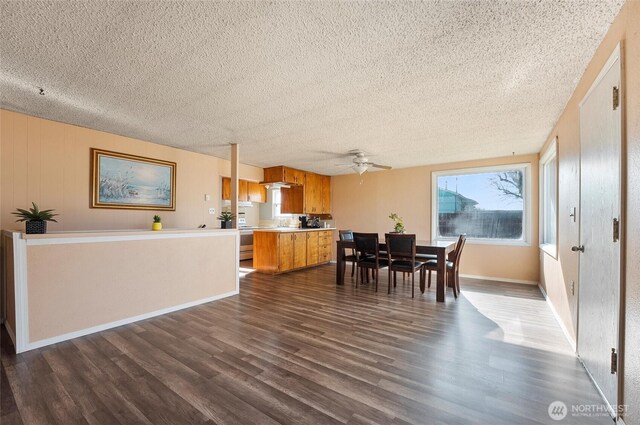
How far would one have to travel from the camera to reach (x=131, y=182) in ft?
13.2

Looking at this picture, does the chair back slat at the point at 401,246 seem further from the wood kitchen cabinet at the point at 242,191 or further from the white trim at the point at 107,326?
the wood kitchen cabinet at the point at 242,191

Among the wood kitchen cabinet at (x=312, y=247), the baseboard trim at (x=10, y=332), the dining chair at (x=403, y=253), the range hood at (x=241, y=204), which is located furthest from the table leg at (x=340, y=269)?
the baseboard trim at (x=10, y=332)

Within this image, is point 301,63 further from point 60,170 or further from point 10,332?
point 10,332

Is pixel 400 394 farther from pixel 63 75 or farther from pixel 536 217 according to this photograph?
pixel 536 217

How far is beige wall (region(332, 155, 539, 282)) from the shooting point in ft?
15.7

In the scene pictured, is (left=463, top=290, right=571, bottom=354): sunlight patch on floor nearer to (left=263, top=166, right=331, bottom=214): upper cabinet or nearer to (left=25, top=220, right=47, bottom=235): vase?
(left=263, top=166, right=331, bottom=214): upper cabinet

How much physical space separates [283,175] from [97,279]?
399cm

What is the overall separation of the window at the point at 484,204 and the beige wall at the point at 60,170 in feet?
17.1

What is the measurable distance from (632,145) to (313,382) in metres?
2.29

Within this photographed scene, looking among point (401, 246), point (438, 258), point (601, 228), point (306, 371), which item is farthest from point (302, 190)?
point (601, 228)

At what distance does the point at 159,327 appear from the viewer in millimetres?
2822

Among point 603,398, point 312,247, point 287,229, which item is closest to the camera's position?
point 603,398

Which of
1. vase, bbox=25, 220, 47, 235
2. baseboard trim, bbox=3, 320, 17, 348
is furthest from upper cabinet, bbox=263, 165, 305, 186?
baseboard trim, bbox=3, 320, 17, 348

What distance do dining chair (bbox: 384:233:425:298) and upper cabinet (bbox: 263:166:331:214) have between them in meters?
2.92
